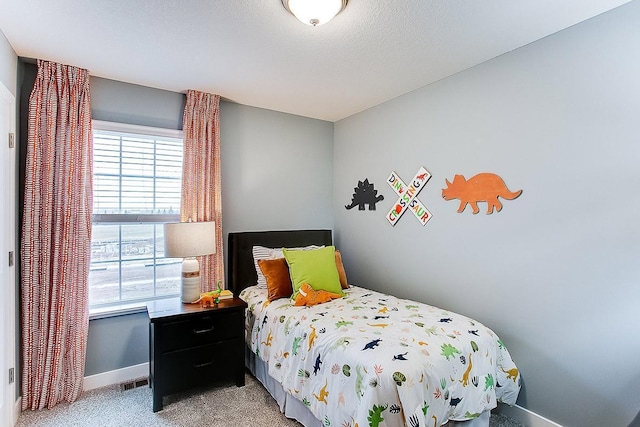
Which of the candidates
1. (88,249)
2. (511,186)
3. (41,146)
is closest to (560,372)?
(511,186)

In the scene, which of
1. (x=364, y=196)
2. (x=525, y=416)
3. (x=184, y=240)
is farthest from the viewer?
(x=364, y=196)

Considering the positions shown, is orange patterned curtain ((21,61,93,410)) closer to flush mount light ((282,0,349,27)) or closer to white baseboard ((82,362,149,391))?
white baseboard ((82,362,149,391))

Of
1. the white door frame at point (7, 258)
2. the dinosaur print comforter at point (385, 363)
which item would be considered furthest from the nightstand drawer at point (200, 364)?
the white door frame at point (7, 258)

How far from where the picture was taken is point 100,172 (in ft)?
8.72

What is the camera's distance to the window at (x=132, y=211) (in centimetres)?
267

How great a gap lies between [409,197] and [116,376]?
2808 millimetres

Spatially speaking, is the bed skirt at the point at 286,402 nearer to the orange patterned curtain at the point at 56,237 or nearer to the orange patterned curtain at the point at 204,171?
the orange patterned curtain at the point at 204,171

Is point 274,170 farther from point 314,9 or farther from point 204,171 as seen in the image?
point 314,9

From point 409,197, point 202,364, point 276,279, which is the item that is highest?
point 409,197

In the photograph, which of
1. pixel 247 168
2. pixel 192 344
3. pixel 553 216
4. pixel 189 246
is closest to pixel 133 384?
pixel 192 344

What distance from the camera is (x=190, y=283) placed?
2.65 meters

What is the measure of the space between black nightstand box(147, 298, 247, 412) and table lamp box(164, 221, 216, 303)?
0.14m

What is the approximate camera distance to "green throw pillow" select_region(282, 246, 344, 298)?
2709mm

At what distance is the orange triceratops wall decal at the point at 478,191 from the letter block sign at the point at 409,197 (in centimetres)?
23
